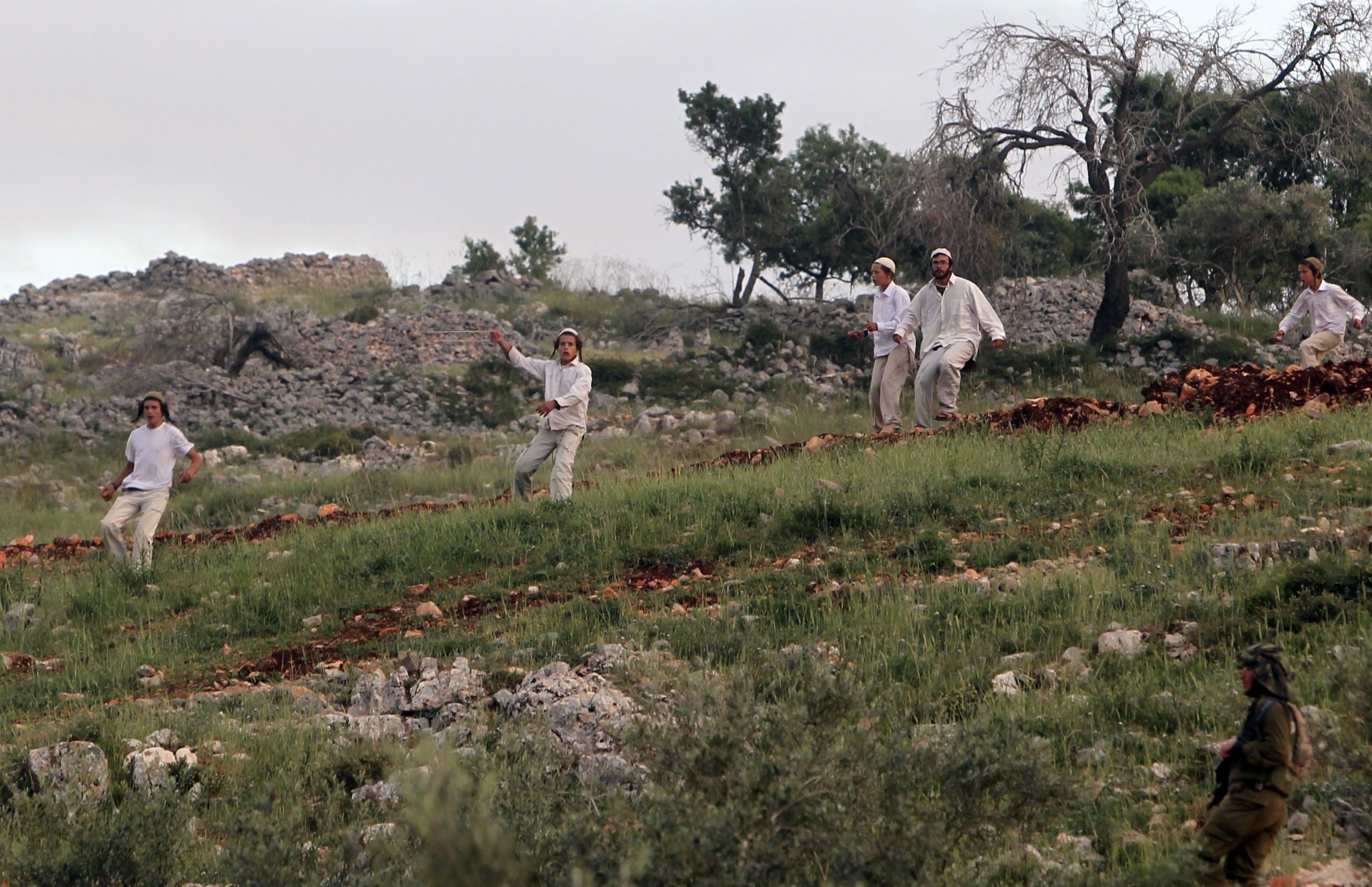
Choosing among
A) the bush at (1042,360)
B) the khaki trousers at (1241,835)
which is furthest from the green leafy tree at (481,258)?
the khaki trousers at (1241,835)

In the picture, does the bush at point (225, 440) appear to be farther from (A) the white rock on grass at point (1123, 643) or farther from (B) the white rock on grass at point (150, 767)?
(A) the white rock on grass at point (1123, 643)

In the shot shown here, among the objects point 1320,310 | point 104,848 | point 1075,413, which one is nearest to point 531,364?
point 1075,413

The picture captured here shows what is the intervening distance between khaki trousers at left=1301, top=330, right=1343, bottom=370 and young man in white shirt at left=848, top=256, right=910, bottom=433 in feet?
12.3

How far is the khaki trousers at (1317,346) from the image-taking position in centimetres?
1327

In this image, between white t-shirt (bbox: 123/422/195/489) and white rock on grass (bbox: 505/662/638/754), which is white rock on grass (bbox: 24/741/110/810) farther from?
white t-shirt (bbox: 123/422/195/489)

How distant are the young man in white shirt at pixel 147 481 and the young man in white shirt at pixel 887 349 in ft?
19.2

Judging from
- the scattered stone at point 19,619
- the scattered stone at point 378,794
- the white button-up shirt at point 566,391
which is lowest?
the scattered stone at point 19,619

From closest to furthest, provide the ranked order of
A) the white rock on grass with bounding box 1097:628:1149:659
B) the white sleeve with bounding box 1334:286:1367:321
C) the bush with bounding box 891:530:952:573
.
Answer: the white rock on grass with bounding box 1097:628:1149:659, the bush with bounding box 891:530:952:573, the white sleeve with bounding box 1334:286:1367:321

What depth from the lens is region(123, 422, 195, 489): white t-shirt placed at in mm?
10422

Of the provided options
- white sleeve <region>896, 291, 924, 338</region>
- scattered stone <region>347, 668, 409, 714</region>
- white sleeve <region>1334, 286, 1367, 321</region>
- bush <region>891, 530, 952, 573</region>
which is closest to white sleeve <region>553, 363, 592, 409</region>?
bush <region>891, 530, 952, 573</region>

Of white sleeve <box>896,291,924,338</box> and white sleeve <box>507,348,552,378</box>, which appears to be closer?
white sleeve <box>507,348,552,378</box>

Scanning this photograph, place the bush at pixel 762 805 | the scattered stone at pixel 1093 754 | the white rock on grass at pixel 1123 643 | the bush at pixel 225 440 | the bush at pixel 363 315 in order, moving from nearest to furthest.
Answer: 1. the bush at pixel 762 805
2. the scattered stone at pixel 1093 754
3. the white rock on grass at pixel 1123 643
4. the bush at pixel 225 440
5. the bush at pixel 363 315

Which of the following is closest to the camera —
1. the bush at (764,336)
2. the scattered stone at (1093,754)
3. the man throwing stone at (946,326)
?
the scattered stone at (1093,754)

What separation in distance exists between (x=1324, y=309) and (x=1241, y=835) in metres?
10.2
